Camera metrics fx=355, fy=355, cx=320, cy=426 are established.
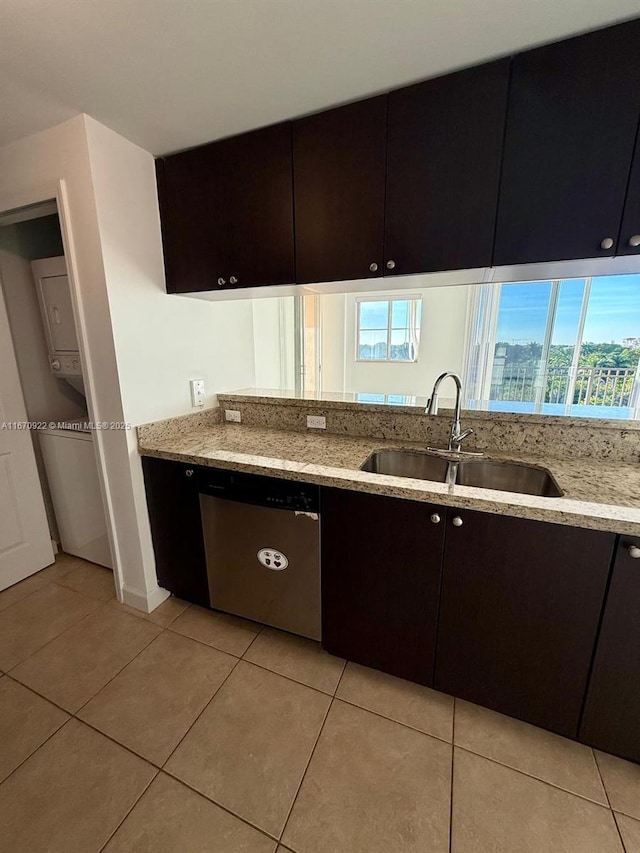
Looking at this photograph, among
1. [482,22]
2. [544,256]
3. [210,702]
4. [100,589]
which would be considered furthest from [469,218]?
[100,589]

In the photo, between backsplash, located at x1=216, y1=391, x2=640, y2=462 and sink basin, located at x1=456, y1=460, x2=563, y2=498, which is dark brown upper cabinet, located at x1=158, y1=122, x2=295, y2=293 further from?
sink basin, located at x1=456, y1=460, x2=563, y2=498

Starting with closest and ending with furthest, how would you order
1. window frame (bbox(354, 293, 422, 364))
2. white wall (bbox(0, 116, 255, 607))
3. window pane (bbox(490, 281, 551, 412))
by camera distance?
white wall (bbox(0, 116, 255, 607)) → window pane (bbox(490, 281, 551, 412)) → window frame (bbox(354, 293, 422, 364))

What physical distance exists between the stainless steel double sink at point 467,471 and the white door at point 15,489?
2.02m

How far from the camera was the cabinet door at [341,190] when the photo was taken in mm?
1359

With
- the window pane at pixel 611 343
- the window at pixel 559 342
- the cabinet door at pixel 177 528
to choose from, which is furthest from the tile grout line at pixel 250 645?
the window pane at pixel 611 343

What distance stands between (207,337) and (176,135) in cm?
92

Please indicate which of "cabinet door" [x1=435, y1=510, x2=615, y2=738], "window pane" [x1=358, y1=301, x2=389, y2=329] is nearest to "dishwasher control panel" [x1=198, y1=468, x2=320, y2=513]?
"cabinet door" [x1=435, y1=510, x2=615, y2=738]

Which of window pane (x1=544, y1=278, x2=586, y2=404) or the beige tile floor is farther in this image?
window pane (x1=544, y1=278, x2=586, y2=404)

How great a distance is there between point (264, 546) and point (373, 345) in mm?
3828

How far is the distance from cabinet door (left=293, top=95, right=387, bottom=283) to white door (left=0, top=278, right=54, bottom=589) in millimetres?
1738

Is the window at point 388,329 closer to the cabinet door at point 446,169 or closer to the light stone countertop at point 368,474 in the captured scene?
the light stone countertop at point 368,474

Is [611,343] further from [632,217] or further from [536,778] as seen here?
[536,778]

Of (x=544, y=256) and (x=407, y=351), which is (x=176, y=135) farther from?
(x=407, y=351)

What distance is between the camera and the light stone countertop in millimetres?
1063
